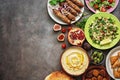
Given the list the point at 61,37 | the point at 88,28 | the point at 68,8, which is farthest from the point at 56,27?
the point at 88,28

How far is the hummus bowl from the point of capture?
16.8ft

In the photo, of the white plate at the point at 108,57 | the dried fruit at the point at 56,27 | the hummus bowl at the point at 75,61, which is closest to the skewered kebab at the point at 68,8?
the dried fruit at the point at 56,27

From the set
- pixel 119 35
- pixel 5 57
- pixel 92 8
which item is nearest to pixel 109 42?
pixel 119 35

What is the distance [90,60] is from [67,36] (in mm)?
518

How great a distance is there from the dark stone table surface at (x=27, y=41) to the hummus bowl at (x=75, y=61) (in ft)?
0.62

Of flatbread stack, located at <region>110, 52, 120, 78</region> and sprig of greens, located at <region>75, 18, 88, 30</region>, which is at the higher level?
sprig of greens, located at <region>75, 18, 88, 30</region>

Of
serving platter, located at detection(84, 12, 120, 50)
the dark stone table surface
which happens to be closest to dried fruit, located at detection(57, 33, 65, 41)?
the dark stone table surface

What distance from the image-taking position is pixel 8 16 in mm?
5609

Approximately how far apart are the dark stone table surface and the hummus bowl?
19cm

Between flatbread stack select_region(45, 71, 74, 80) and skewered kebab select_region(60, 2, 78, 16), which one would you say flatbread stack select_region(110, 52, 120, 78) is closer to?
flatbread stack select_region(45, 71, 74, 80)

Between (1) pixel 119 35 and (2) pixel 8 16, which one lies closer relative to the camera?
(1) pixel 119 35

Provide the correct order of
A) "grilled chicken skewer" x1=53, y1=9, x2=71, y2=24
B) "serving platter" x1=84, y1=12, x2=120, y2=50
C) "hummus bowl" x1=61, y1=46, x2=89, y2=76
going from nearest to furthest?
"hummus bowl" x1=61, y1=46, x2=89, y2=76, "serving platter" x1=84, y1=12, x2=120, y2=50, "grilled chicken skewer" x1=53, y1=9, x2=71, y2=24

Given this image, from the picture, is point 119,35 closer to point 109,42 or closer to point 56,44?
point 109,42

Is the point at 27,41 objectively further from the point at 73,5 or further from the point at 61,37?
the point at 73,5
